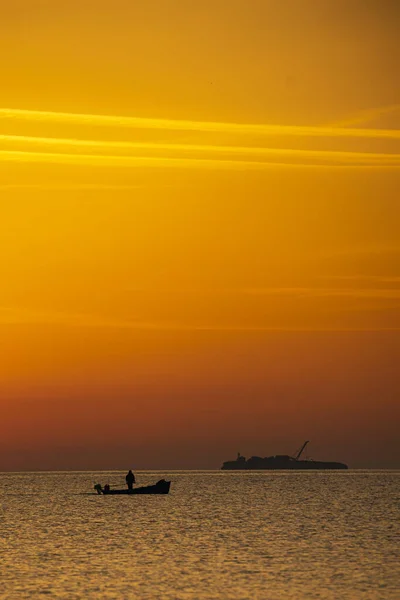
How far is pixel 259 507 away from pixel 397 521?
38.9 meters

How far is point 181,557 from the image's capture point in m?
86.6

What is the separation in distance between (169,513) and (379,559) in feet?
228

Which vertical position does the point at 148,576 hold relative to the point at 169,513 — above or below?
below

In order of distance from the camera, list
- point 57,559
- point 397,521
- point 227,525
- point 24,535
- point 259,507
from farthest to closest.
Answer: point 259,507 < point 397,521 < point 227,525 < point 24,535 < point 57,559

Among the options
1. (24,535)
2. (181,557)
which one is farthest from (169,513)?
(181,557)

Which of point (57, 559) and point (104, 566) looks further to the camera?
point (57, 559)

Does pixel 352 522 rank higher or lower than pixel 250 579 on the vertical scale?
higher

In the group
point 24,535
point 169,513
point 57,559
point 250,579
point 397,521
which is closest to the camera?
point 250,579

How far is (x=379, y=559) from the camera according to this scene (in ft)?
278

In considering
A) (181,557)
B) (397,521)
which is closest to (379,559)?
(181,557)

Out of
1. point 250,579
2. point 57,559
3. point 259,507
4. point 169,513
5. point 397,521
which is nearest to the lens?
point 250,579

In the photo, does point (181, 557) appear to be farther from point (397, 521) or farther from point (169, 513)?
point (169, 513)

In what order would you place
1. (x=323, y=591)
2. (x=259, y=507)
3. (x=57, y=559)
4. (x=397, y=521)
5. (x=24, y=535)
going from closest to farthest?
(x=323, y=591) → (x=57, y=559) → (x=24, y=535) → (x=397, y=521) → (x=259, y=507)

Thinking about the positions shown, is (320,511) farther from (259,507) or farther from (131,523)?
(131,523)
